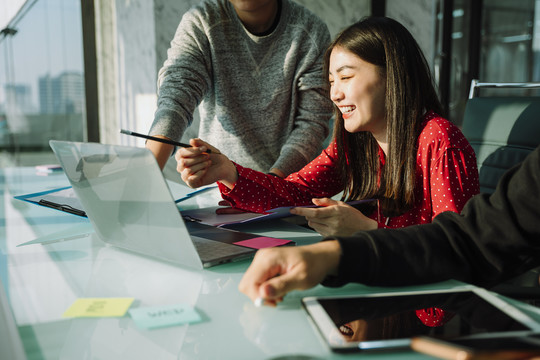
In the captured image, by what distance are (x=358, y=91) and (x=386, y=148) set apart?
170 mm

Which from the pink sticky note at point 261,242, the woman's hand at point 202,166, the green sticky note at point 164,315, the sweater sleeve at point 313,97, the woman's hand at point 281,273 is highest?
the sweater sleeve at point 313,97

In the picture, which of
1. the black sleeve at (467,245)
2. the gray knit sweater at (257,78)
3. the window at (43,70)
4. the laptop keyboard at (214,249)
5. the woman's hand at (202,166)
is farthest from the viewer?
the window at (43,70)

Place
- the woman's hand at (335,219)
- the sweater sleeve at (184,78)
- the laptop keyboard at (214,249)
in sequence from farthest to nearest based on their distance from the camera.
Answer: the sweater sleeve at (184,78)
the woman's hand at (335,219)
the laptop keyboard at (214,249)

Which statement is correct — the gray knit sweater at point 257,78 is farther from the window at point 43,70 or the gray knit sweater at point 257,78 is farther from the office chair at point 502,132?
the window at point 43,70

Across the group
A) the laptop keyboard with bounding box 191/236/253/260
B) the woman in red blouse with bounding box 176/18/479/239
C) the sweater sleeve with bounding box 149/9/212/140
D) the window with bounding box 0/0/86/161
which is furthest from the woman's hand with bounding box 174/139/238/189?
the window with bounding box 0/0/86/161

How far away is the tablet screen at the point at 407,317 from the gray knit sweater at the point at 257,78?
907mm

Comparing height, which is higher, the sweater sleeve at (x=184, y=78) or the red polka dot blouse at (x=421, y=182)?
the sweater sleeve at (x=184, y=78)

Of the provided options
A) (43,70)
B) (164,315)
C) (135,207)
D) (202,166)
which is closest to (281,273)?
(164,315)

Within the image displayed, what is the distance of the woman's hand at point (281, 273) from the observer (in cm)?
60

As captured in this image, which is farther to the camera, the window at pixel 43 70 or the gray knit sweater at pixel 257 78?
the window at pixel 43 70

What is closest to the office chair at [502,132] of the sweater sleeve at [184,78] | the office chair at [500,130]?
the office chair at [500,130]

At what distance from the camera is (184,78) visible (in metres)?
1.47

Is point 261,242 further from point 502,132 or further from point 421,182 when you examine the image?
point 502,132

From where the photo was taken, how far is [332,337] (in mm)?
510
